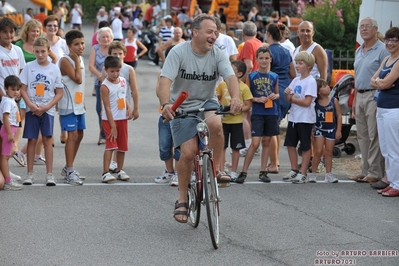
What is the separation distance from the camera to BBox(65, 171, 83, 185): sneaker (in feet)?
35.3

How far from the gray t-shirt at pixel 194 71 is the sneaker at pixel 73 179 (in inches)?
109

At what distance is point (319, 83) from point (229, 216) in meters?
2.96

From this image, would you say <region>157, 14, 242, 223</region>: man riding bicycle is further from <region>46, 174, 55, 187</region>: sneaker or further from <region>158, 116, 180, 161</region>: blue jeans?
<region>46, 174, 55, 187</region>: sneaker

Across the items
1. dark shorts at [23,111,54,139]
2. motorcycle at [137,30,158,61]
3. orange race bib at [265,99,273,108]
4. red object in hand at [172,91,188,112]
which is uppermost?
red object in hand at [172,91,188,112]

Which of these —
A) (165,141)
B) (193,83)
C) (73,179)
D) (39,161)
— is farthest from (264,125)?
(39,161)

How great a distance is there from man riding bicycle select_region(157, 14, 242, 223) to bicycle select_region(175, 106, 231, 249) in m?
0.09

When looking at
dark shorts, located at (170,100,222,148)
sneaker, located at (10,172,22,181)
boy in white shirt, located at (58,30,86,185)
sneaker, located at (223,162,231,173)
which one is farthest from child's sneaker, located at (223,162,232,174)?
dark shorts, located at (170,100,222,148)

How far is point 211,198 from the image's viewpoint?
7.57m

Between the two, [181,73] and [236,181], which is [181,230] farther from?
[236,181]

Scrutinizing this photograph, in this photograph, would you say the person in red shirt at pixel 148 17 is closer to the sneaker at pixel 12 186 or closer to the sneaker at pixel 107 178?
the sneaker at pixel 107 178

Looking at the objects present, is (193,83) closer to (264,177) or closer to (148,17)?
(264,177)

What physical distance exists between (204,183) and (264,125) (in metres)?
3.81

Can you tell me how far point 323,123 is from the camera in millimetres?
11156

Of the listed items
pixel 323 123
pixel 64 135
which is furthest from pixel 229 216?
pixel 64 135
